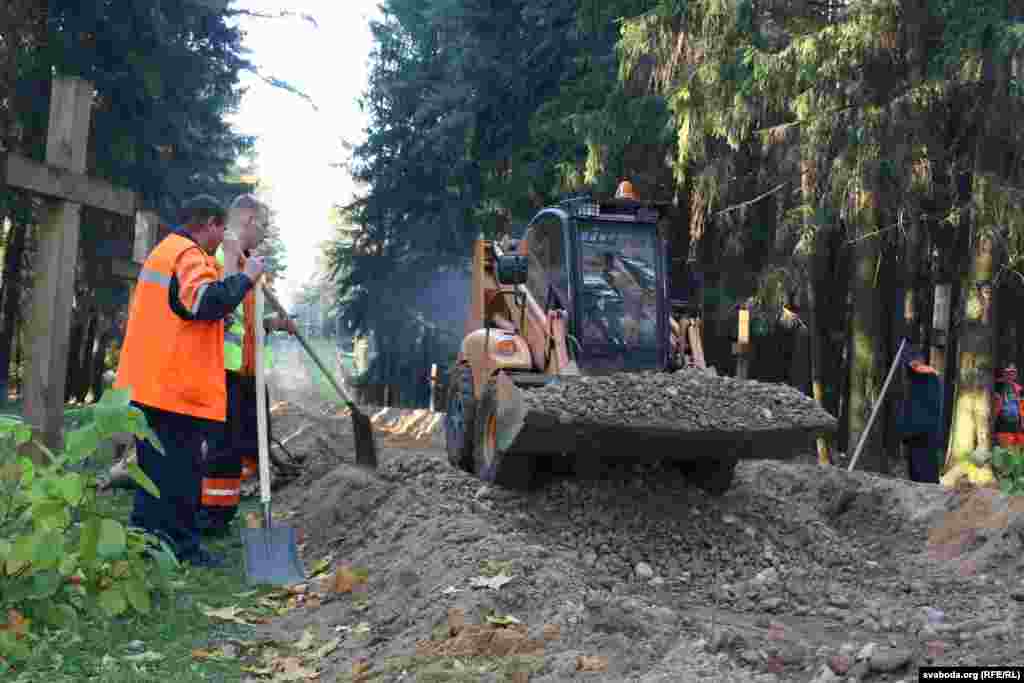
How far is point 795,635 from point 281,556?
2.90m

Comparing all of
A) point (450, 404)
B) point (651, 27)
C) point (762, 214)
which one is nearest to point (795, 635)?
point (450, 404)

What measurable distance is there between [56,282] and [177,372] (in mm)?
1335

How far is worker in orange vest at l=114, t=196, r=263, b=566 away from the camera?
6.03 m

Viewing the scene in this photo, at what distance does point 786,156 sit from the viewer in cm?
1418

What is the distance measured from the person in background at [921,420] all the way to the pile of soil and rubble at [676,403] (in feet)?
15.0

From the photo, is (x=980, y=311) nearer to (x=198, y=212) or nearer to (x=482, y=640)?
(x=198, y=212)

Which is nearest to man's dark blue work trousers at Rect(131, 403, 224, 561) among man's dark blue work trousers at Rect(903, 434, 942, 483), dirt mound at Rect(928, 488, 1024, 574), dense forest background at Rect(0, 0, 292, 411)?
dirt mound at Rect(928, 488, 1024, 574)

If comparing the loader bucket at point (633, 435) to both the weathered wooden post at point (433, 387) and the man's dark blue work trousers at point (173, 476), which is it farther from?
the weathered wooden post at point (433, 387)

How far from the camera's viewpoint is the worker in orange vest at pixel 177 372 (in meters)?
6.03

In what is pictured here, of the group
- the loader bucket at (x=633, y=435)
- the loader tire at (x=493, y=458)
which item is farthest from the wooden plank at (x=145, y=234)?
the loader bucket at (x=633, y=435)

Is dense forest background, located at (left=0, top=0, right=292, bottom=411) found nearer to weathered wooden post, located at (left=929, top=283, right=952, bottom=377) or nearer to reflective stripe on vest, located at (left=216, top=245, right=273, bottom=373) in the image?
reflective stripe on vest, located at (left=216, top=245, right=273, bottom=373)

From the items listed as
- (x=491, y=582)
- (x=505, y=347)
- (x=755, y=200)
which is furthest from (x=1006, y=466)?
(x=491, y=582)

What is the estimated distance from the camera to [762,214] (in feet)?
57.6

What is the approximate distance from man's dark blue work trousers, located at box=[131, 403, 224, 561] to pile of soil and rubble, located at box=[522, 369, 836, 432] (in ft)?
6.73
